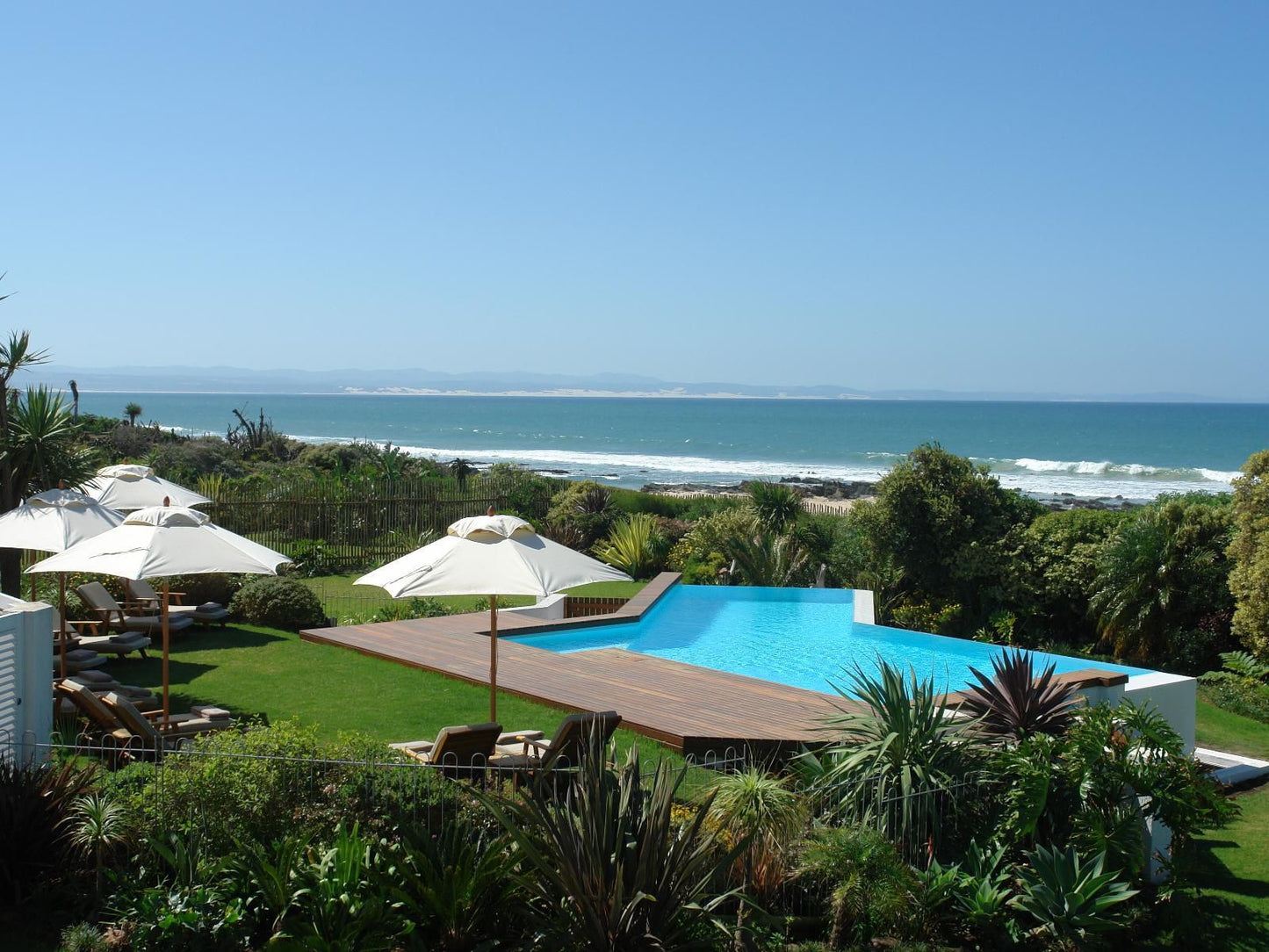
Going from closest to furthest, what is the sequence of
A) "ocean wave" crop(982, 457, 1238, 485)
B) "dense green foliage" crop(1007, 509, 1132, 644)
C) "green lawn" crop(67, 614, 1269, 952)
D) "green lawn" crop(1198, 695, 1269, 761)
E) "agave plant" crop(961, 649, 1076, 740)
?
"green lawn" crop(67, 614, 1269, 952)
"agave plant" crop(961, 649, 1076, 740)
"green lawn" crop(1198, 695, 1269, 761)
"dense green foliage" crop(1007, 509, 1132, 644)
"ocean wave" crop(982, 457, 1238, 485)

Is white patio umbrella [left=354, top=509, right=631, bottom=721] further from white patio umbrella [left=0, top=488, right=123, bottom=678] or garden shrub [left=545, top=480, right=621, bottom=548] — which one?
garden shrub [left=545, top=480, right=621, bottom=548]

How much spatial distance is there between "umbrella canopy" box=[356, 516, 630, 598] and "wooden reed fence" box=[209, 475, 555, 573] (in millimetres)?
12173

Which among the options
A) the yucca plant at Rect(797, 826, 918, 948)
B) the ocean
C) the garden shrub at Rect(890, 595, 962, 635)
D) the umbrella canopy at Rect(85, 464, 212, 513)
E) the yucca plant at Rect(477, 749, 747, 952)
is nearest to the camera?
the yucca plant at Rect(477, 749, 747, 952)

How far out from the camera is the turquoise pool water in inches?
540

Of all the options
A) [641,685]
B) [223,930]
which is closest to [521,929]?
[223,930]

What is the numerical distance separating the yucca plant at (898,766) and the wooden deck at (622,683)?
78 cm

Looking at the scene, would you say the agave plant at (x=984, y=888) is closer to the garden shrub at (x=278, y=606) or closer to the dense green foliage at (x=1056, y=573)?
the garden shrub at (x=278, y=606)

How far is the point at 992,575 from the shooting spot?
712 inches

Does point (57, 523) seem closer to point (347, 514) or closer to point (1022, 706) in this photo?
point (1022, 706)

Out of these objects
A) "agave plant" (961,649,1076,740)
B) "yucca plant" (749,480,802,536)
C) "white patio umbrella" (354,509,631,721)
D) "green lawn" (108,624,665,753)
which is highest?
"white patio umbrella" (354,509,631,721)

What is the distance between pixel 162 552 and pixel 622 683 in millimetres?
4630

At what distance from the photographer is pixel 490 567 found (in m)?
8.39

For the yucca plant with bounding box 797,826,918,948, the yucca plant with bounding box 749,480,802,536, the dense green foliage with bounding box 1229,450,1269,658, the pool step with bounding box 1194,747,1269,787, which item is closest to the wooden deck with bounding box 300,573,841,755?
the yucca plant with bounding box 797,826,918,948

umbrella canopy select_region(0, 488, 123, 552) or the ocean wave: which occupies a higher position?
umbrella canopy select_region(0, 488, 123, 552)
